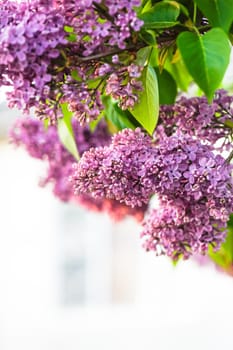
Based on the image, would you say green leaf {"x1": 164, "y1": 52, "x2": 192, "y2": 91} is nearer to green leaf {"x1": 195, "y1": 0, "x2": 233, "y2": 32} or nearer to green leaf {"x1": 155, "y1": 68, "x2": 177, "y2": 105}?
green leaf {"x1": 155, "y1": 68, "x2": 177, "y2": 105}

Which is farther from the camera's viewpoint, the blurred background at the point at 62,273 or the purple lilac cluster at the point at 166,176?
the blurred background at the point at 62,273

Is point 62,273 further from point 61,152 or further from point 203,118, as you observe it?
point 203,118

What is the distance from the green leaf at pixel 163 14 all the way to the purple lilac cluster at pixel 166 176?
9 cm

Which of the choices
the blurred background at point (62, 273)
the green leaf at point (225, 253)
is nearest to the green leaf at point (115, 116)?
the green leaf at point (225, 253)

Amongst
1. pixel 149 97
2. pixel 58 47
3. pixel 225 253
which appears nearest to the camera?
pixel 58 47

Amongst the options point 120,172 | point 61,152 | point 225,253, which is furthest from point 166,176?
point 61,152

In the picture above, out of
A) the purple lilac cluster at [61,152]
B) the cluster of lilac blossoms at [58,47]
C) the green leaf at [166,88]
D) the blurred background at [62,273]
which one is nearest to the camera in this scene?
the cluster of lilac blossoms at [58,47]

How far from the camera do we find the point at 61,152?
0.98 meters

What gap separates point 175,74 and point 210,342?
2.29 metres

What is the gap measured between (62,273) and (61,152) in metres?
2.60

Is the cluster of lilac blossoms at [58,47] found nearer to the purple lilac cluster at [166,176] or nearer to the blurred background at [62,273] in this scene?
the purple lilac cluster at [166,176]

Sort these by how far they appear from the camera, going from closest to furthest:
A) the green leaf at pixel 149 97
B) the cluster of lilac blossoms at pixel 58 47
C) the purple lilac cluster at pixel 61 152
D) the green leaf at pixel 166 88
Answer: the cluster of lilac blossoms at pixel 58 47 < the green leaf at pixel 149 97 < the green leaf at pixel 166 88 < the purple lilac cluster at pixel 61 152

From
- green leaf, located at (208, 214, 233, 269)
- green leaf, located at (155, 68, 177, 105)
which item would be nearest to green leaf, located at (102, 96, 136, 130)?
green leaf, located at (155, 68, 177, 105)

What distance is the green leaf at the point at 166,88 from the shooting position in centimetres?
70
